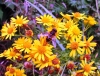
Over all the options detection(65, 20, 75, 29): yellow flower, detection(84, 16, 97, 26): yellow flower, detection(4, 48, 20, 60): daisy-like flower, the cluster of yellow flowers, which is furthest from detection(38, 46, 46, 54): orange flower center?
detection(84, 16, 97, 26): yellow flower

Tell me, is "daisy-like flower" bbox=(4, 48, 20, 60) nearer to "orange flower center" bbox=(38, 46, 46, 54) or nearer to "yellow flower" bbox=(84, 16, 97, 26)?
"orange flower center" bbox=(38, 46, 46, 54)

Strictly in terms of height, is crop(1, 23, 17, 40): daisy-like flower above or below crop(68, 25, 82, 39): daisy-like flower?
above

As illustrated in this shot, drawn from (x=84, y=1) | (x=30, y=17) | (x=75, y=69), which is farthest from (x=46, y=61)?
(x=84, y=1)

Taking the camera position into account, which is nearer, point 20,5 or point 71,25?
point 71,25

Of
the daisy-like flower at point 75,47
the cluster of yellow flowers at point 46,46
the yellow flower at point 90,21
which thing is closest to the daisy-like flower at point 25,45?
the cluster of yellow flowers at point 46,46

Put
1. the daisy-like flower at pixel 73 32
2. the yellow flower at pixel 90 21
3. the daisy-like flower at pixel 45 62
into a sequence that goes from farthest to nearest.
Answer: the yellow flower at pixel 90 21
the daisy-like flower at pixel 73 32
the daisy-like flower at pixel 45 62

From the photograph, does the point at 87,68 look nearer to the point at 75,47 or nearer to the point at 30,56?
the point at 75,47

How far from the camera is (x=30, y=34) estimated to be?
1318mm

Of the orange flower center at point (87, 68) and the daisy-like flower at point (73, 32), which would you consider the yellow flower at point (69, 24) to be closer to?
the daisy-like flower at point (73, 32)

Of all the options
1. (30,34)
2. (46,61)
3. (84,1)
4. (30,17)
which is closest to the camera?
(46,61)

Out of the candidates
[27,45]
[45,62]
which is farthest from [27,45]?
[45,62]

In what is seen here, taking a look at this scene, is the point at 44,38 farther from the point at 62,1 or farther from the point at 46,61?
the point at 62,1

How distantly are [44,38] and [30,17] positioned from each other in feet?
1.42

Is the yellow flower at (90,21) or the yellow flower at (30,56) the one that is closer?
the yellow flower at (30,56)
